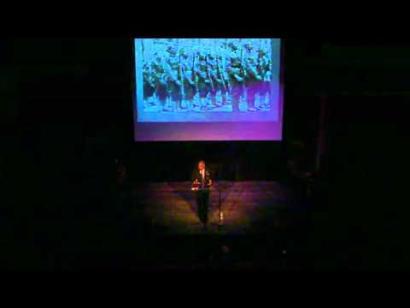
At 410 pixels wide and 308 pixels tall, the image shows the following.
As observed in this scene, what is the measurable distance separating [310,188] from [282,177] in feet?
3.51

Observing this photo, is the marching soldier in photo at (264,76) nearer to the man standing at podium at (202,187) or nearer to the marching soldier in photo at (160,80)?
the marching soldier in photo at (160,80)

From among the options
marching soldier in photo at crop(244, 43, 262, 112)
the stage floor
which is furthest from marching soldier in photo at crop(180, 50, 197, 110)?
the stage floor

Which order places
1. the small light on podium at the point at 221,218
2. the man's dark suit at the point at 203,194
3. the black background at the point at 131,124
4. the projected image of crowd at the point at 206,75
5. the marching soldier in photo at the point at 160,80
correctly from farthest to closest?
the black background at the point at 131,124 < the marching soldier in photo at the point at 160,80 < the projected image of crowd at the point at 206,75 < the small light on podium at the point at 221,218 < the man's dark suit at the point at 203,194

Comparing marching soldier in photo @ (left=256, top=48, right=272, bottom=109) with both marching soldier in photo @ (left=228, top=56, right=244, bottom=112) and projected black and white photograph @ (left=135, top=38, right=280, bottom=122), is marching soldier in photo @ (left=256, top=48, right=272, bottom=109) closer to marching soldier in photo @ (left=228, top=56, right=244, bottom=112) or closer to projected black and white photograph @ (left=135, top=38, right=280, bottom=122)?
projected black and white photograph @ (left=135, top=38, right=280, bottom=122)

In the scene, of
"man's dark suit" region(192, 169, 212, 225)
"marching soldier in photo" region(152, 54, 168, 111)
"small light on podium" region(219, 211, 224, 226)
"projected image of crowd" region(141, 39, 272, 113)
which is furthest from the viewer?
"marching soldier in photo" region(152, 54, 168, 111)

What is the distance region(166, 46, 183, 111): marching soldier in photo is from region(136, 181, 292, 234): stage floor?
1448 millimetres

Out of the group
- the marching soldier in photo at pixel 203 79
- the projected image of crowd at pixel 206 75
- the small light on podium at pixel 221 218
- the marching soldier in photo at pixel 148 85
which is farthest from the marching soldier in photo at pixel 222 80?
the small light on podium at pixel 221 218

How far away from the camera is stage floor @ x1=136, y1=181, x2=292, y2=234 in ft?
24.3

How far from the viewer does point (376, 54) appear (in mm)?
8758

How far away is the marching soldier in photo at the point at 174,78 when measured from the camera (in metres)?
8.04

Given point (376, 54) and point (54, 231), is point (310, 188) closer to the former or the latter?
point (376, 54)

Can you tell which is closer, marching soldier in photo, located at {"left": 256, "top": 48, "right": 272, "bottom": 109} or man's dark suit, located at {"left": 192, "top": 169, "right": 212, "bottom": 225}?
man's dark suit, located at {"left": 192, "top": 169, "right": 212, "bottom": 225}

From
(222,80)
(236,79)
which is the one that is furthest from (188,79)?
(236,79)

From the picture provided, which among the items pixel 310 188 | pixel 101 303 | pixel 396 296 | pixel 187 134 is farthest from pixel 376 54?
pixel 101 303
